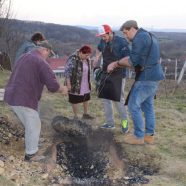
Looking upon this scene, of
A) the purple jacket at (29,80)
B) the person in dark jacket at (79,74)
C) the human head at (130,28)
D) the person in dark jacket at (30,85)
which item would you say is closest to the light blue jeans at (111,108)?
the person in dark jacket at (79,74)

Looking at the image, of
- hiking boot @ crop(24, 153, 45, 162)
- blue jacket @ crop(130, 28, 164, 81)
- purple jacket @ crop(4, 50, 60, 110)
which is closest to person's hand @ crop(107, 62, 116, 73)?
blue jacket @ crop(130, 28, 164, 81)

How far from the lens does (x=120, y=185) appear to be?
17.8 ft

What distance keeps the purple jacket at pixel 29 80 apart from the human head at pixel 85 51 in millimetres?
1938

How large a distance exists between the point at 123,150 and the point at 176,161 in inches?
31.8

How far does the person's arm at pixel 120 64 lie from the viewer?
21.2 feet

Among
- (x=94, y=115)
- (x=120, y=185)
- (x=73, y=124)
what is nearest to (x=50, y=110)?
(x=94, y=115)

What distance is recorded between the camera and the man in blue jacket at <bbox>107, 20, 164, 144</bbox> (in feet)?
20.4

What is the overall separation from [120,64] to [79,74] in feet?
4.23

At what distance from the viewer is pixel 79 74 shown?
7.70 m

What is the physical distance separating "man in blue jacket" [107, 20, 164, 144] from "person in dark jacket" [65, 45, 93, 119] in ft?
3.10

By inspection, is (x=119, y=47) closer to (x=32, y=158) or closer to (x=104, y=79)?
(x=104, y=79)

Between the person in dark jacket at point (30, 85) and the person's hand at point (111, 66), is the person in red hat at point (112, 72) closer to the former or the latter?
the person's hand at point (111, 66)

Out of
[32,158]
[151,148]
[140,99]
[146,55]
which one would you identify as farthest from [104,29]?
[32,158]

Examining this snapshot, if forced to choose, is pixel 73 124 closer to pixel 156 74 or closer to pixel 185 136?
pixel 156 74
